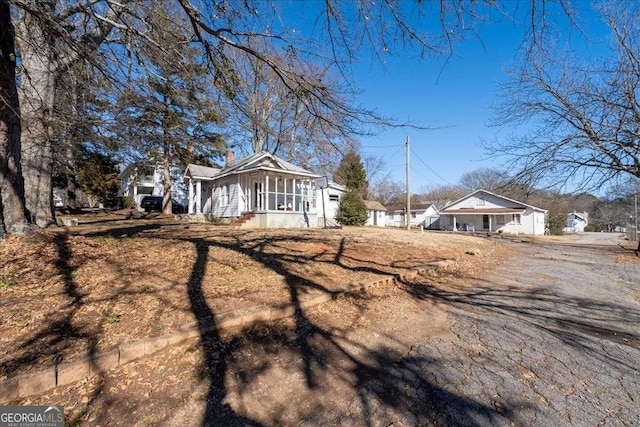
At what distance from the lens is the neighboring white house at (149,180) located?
21300mm

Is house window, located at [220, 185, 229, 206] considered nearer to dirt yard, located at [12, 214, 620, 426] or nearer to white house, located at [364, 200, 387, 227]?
dirt yard, located at [12, 214, 620, 426]

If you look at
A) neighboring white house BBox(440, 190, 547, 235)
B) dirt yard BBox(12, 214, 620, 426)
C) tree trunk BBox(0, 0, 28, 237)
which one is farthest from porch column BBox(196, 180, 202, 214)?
neighboring white house BBox(440, 190, 547, 235)

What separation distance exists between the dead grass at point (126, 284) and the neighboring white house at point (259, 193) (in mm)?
8962

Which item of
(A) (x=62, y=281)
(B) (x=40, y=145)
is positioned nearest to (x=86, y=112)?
(B) (x=40, y=145)

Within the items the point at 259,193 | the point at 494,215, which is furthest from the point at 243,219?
the point at 494,215

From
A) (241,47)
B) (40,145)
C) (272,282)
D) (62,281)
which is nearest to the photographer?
(241,47)

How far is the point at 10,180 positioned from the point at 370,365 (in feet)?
22.2

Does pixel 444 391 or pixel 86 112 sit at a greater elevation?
pixel 86 112

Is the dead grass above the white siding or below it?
below

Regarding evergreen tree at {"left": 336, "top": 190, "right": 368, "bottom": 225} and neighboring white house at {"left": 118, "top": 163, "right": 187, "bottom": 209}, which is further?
evergreen tree at {"left": 336, "top": 190, "right": 368, "bottom": 225}

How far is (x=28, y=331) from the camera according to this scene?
2900mm

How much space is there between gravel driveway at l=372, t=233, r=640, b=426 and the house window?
15.4 m

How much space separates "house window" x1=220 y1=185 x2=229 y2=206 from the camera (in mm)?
18525

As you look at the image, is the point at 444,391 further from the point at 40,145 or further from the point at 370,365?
the point at 40,145
